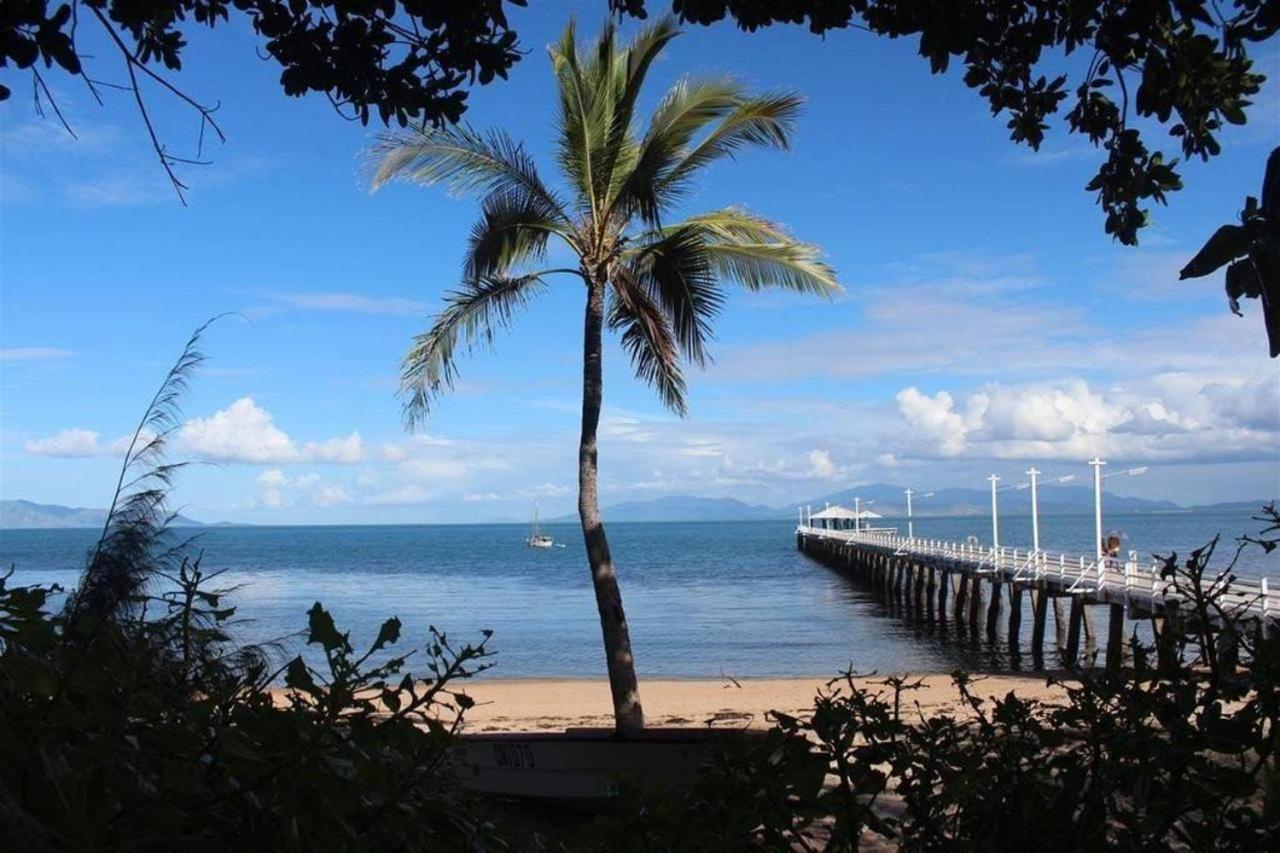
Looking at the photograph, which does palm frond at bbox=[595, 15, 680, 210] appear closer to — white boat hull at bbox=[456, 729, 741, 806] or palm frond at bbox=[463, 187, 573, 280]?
palm frond at bbox=[463, 187, 573, 280]

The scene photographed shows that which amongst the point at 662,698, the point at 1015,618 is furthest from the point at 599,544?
the point at 1015,618

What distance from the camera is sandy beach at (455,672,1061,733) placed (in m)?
17.5

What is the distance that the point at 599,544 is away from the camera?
36.3 feet

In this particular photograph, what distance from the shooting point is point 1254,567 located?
60.1 meters

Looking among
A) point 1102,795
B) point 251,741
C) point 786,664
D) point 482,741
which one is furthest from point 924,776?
point 786,664

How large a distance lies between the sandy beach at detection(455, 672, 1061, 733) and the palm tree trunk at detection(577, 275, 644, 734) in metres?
Answer: 5.17

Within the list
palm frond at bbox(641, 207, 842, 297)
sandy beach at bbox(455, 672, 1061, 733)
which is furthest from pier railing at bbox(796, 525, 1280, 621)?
palm frond at bbox(641, 207, 842, 297)

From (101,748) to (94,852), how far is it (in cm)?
28

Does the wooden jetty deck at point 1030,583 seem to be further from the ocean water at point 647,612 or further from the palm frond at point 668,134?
the palm frond at point 668,134

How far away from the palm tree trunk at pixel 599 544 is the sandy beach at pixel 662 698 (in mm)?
5172

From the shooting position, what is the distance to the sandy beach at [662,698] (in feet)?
57.5

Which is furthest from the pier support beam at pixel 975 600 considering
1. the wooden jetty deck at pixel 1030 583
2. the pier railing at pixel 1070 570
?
the pier railing at pixel 1070 570

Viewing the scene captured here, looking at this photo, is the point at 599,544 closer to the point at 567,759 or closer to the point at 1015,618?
the point at 567,759

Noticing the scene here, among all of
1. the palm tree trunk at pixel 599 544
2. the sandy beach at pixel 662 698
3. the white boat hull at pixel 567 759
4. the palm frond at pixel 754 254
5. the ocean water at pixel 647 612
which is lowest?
the ocean water at pixel 647 612
